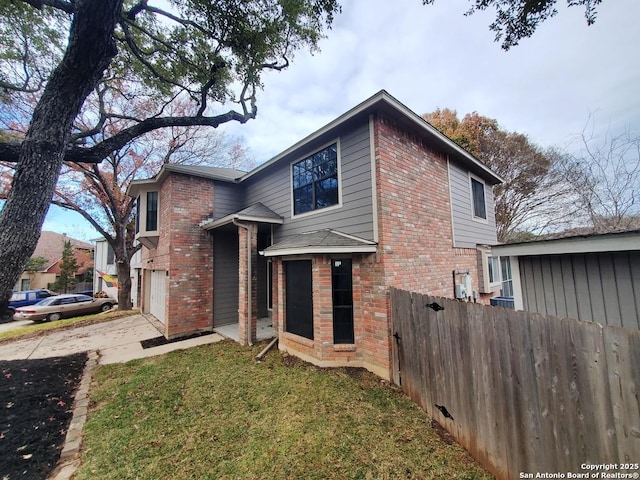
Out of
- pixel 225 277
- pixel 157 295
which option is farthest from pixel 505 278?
pixel 157 295

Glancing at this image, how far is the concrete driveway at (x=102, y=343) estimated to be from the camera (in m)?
7.14

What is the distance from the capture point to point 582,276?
3291 mm

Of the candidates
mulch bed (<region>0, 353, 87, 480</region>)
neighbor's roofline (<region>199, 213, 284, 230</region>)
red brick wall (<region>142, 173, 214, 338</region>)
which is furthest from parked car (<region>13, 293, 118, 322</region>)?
neighbor's roofline (<region>199, 213, 284, 230</region>)

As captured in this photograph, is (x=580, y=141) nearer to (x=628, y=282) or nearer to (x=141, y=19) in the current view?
(x=628, y=282)

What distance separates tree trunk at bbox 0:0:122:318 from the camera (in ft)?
9.56

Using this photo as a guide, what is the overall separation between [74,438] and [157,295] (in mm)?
8060

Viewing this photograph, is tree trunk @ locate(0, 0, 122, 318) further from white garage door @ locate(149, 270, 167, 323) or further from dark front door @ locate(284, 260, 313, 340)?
white garage door @ locate(149, 270, 167, 323)

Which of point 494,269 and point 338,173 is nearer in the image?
point 338,173

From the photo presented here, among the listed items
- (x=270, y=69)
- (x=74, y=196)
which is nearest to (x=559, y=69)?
(x=270, y=69)

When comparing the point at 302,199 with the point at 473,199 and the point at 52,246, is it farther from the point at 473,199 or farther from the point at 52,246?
the point at 52,246

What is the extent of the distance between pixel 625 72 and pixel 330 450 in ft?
36.9

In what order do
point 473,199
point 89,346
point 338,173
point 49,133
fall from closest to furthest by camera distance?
point 49,133, point 338,173, point 89,346, point 473,199

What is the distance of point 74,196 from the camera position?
13.3m

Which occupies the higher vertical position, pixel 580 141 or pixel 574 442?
pixel 580 141
